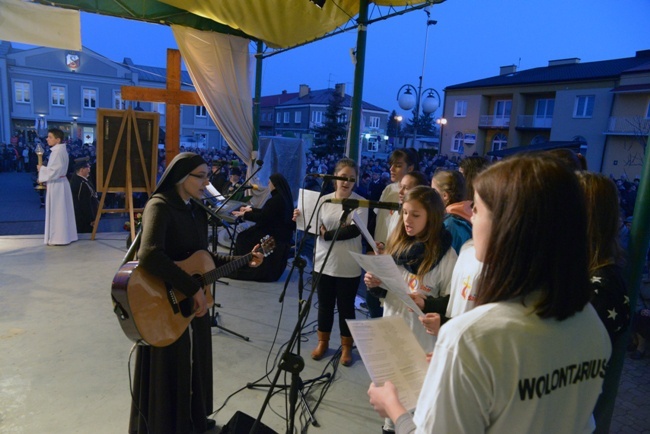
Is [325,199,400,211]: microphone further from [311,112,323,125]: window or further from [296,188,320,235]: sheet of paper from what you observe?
[311,112,323,125]: window

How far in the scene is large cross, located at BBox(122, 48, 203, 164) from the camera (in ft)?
20.1

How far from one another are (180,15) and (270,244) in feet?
17.5

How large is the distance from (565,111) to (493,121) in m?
5.12

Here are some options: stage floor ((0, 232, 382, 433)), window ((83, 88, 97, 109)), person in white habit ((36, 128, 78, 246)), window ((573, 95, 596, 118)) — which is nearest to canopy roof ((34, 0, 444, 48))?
person in white habit ((36, 128, 78, 246))

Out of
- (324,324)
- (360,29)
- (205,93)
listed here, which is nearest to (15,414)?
(324,324)

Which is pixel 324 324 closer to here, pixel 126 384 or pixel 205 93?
pixel 126 384

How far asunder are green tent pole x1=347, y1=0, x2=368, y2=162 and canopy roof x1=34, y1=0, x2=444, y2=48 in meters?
0.18

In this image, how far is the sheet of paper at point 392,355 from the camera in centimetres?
128

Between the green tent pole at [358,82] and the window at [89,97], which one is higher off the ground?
the window at [89,97]

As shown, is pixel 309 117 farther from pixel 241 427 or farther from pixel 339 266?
pixel 241 427

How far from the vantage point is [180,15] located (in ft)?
21.5

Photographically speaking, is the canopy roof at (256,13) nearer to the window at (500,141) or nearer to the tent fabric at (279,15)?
the tent fabric at (279,15)

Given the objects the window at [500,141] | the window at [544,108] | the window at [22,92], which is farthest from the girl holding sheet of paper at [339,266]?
the window at [22,92]

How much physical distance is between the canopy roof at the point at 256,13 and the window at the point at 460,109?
28.6 m
